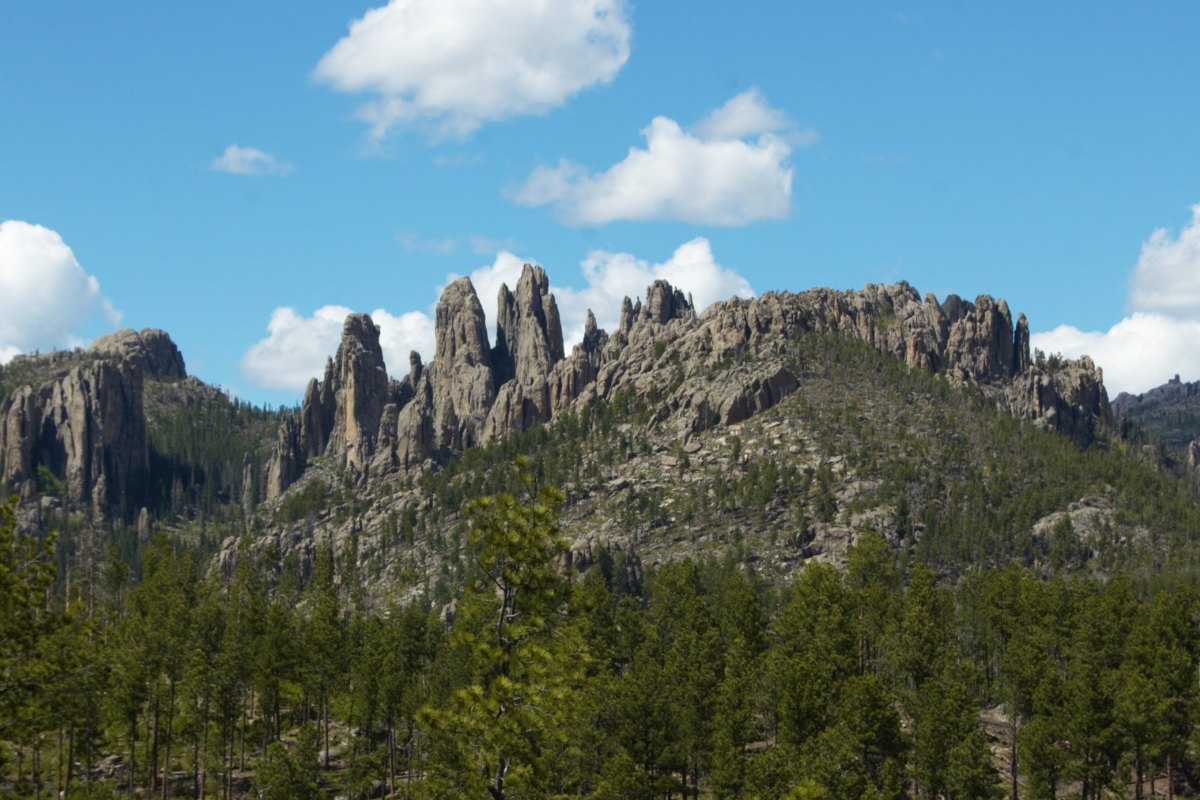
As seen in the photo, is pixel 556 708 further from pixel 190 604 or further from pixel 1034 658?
pixel 190 604

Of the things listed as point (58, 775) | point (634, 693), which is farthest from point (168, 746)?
point (634, 693)

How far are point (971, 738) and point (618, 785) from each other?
935 inches

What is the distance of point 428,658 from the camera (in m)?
122

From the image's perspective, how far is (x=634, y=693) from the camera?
83.8 m

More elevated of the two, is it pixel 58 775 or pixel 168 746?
pixel 168 746

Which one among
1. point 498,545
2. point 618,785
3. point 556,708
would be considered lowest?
point 618,785

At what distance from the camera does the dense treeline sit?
3431cm

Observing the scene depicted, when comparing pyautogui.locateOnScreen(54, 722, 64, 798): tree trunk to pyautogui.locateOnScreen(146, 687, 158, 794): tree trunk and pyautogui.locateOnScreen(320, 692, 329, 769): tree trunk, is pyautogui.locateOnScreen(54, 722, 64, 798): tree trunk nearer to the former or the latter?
pyautogui.locateOnScreen(146, 687, 158, 794): tree trunk

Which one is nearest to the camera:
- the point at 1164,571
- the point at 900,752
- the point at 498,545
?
the point at 498,545

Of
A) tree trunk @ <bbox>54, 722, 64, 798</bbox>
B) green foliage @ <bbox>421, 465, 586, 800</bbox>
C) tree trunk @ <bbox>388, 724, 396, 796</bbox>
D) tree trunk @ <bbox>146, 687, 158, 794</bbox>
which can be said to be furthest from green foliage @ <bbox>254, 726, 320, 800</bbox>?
green foliage @ <bbox>421, 465, 586, 800</bbox>

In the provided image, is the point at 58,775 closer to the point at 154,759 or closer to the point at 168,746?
the point at 154,759

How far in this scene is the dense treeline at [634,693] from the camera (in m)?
34.3

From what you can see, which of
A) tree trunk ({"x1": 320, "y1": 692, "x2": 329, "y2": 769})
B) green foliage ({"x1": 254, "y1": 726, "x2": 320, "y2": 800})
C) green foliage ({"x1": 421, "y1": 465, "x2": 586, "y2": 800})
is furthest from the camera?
tree trunk ({"x1": 320, "y1": 692, "x2": 329, "y2": 769})

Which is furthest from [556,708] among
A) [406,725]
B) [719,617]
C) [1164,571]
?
[1164,571]
